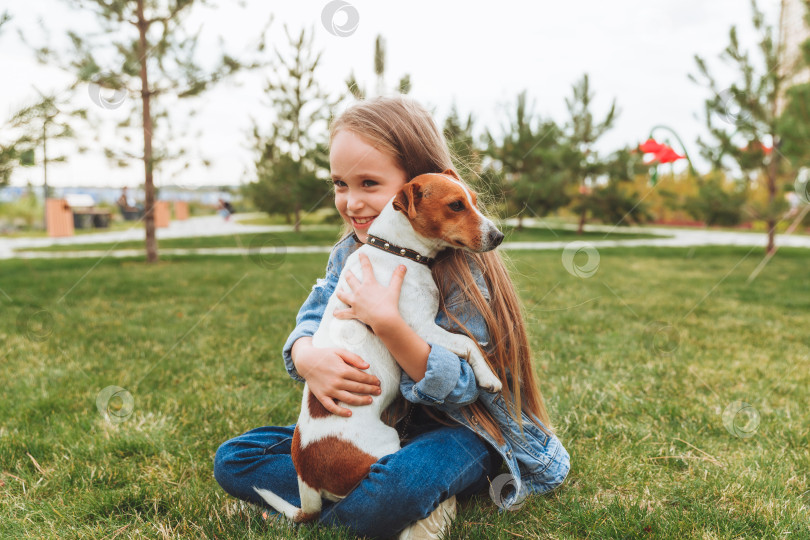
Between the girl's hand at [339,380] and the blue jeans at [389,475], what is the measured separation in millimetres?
233

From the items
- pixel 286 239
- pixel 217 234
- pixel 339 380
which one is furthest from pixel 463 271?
pixel 217 234

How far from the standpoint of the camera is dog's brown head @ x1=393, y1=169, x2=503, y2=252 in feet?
5.36

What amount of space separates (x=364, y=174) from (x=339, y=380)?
72 cm

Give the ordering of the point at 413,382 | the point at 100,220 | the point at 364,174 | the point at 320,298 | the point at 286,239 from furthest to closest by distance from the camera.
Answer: the point at 100,220 → the point at 286,239 → the point at 320,298 → the point at 364,174 → the point at 413,382

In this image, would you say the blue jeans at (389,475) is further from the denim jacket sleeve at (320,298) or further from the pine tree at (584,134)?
the pine tree at (584,134)

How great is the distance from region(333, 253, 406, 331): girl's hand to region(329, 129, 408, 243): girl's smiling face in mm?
273

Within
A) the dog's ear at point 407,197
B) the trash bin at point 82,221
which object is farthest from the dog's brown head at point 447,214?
the trash bin at point 82,221

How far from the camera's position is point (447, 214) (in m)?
1.67

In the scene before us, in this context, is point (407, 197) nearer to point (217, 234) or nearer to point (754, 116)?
point (754, 116)

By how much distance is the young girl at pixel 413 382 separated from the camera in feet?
5.51

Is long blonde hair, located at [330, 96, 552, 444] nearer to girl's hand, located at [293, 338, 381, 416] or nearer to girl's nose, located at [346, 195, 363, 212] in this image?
girl's nose, located at [346, 195, 363, 212]

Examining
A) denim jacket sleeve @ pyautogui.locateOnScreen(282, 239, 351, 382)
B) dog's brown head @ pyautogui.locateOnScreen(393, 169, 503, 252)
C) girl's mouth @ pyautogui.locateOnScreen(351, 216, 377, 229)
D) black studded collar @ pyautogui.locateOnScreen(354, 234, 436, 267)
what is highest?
dog's brown head @ pyautogui.locateOnScreen(393, 169, 503, 252)

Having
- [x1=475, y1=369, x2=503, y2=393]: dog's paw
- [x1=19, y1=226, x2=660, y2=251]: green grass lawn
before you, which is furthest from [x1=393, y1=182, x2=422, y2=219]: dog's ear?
[x1=19, y1=226, x2=660, y2=251]: green grass lawn

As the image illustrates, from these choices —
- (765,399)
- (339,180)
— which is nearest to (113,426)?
(339,180)
